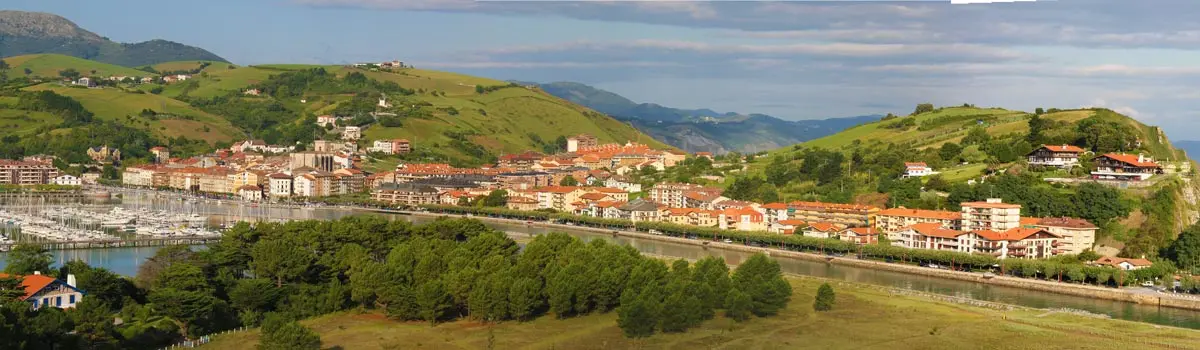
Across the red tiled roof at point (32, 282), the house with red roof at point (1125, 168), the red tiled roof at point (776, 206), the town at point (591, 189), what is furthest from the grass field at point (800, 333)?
the red tiled roof at point (776, 206)

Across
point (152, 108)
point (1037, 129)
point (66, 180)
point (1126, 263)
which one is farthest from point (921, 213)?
point (152, 108)

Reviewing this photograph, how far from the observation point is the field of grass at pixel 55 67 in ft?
338

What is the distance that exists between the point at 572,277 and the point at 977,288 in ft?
35.2

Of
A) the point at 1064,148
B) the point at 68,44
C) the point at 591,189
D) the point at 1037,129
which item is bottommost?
the point at 591,189

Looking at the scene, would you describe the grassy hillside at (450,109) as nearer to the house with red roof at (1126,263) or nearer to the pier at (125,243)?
the pier at (125,243)

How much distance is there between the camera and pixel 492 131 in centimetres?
8100

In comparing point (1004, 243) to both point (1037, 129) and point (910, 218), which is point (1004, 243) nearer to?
point (910, 218)

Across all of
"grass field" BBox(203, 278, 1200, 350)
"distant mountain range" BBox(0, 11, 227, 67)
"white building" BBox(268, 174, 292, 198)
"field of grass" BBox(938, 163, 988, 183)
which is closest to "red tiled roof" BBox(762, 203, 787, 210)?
"field of grass" BBox(938, 163, 988, 183)

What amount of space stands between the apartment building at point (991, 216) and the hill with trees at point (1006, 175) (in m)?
1.83

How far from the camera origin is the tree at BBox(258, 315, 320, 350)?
49.9 feet

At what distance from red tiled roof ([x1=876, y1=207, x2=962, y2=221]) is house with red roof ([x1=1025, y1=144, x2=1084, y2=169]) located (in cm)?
640

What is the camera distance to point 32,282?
17.4 meters

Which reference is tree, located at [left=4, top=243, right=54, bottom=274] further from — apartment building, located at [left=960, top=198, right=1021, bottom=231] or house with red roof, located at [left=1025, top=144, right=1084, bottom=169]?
house with red roof, located at [left=1025, top=144, right=1084, bottom=169]

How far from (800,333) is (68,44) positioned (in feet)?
617
